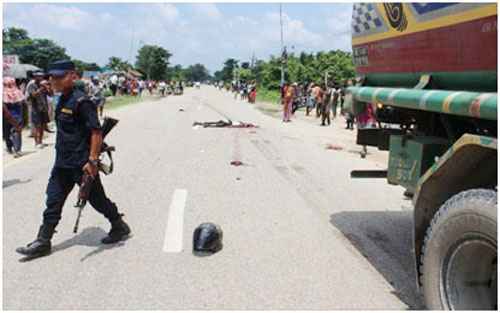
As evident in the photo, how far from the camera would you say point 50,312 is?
3.44m

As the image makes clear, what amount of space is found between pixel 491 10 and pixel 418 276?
1.74 m

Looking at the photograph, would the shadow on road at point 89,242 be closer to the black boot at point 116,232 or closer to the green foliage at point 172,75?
the black boot at point 116,232

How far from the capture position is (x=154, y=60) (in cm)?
9288

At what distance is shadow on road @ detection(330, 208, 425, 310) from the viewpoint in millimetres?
3934

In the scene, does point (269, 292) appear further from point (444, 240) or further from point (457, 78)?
point (457, 78)

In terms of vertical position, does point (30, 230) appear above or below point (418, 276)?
below

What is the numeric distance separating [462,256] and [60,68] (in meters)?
3.62

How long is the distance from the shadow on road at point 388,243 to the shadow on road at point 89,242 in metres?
2.47

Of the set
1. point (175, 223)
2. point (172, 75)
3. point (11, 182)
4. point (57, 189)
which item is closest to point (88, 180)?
point (57, 189)

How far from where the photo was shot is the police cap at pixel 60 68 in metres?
4.34

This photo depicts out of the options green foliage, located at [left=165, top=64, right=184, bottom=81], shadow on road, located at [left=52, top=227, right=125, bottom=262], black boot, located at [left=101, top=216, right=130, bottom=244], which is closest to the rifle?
shadow on road, located at [left=52, top=227, right=125, bottom=262]

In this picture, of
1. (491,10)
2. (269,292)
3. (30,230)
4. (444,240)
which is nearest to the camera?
(491,10)

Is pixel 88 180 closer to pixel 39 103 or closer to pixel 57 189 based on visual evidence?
pixel 57 189

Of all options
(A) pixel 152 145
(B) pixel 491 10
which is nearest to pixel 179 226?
(B) pixel 491 10
